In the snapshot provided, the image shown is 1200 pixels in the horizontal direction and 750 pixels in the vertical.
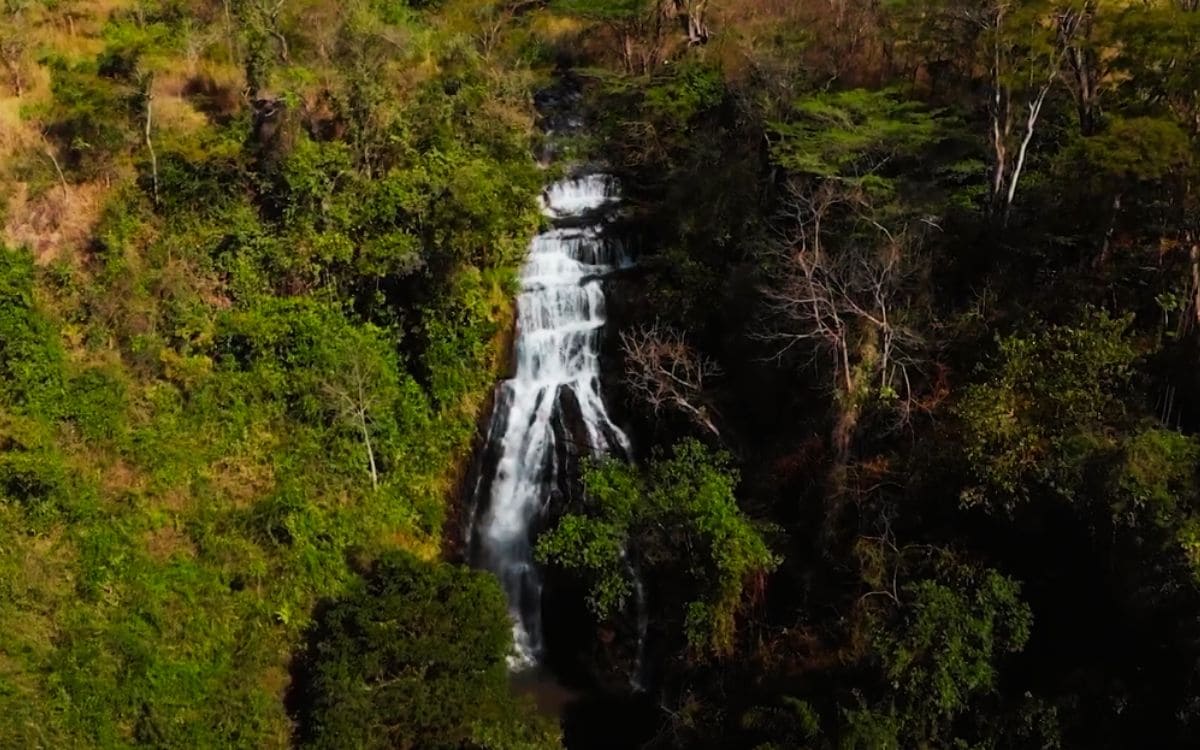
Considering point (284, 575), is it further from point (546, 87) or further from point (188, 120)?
point (546, 87)

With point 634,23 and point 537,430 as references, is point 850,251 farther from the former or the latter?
point 634,23

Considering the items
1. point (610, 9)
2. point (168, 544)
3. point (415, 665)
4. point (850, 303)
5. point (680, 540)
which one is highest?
point (610, 9)

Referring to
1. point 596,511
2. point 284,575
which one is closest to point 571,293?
point 596,511

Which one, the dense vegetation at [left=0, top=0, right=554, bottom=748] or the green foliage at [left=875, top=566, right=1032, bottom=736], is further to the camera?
the dense vegetation at [left=0, top=0, right=554, bottom=748]

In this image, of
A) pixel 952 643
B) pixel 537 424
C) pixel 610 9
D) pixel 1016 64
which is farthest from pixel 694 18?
pixel 952 643

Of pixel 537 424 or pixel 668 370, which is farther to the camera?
pixel 537 424

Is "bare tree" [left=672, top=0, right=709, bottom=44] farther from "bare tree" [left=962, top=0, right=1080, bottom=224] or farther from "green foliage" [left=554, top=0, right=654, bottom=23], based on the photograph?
"bare tree" [left=962, top=0, right=1080, bottom=224]

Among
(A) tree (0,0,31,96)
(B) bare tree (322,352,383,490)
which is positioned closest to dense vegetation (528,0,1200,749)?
(B) bare tree (322,352,383,490)

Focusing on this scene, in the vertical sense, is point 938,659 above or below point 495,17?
below
